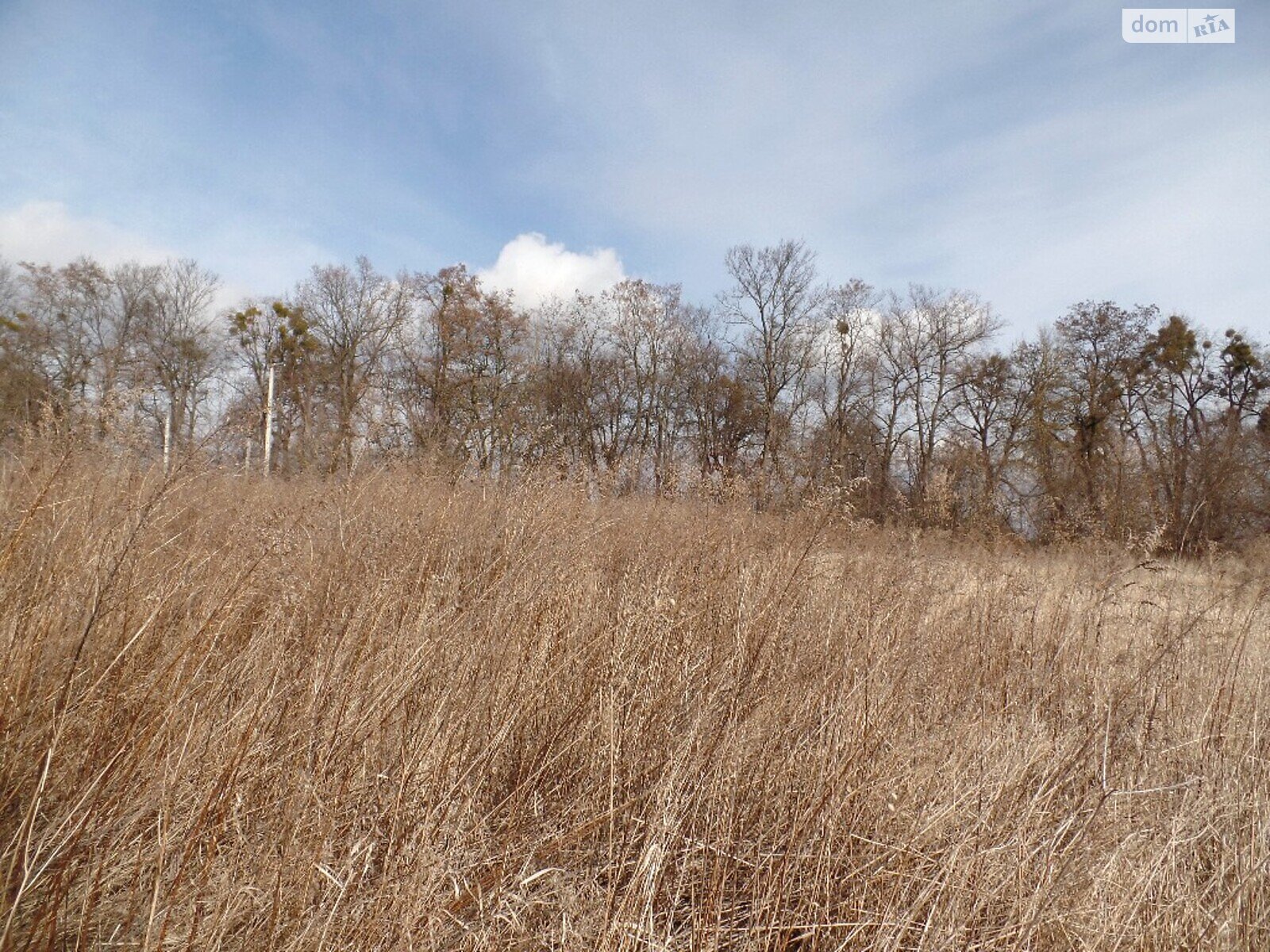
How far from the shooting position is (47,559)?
2166 millimetres

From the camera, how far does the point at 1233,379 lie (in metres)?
22.3

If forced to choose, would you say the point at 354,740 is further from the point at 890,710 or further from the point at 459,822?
the point at 890,710

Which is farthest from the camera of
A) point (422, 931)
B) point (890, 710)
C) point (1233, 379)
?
point (1233, 379)

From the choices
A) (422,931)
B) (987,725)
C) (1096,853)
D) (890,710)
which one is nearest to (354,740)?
(422,931)

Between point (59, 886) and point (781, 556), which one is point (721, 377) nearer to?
point (781, 556)

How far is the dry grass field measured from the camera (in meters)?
1.36

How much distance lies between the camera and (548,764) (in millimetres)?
2057

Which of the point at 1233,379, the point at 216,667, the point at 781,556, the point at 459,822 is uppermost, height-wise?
the point at 1233,379

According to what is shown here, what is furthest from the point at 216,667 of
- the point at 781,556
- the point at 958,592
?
the point at 958,592

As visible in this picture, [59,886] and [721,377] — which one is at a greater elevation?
[721,377]

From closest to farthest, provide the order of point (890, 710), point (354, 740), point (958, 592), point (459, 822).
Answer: point (459, 822) < point (354, 740) < point (890, 710) < point (958, 592)

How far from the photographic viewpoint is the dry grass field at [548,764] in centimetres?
136

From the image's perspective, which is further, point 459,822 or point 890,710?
point 890,710

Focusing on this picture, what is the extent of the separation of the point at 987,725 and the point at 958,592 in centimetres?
212
